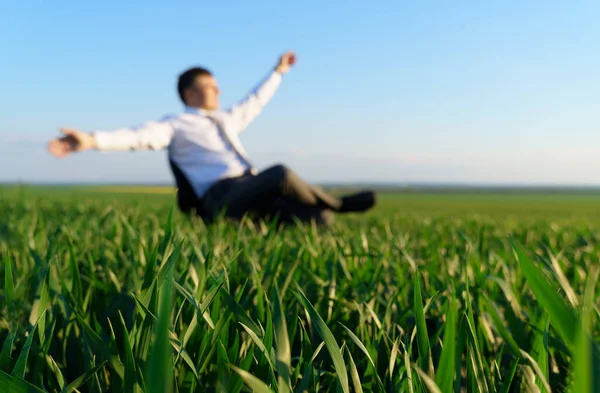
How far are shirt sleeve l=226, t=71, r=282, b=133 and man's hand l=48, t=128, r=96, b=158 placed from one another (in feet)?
6.52

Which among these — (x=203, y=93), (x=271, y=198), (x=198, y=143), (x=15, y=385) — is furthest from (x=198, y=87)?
(x=15, y=385)

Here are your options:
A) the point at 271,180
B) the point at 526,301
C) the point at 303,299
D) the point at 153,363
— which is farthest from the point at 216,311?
the point at 271,180

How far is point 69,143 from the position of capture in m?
2.58

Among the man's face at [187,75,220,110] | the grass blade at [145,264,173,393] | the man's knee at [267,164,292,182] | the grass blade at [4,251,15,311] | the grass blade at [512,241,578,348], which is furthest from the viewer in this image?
the man's face at [187,75,220,110]

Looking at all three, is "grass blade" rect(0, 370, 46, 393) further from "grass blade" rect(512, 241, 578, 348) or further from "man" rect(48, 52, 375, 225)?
"man" rect(48, 52, 375, 225)

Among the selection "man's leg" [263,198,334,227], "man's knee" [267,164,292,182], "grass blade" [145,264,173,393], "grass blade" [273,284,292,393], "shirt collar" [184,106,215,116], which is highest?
"shirt collar" [184,106,215,116]

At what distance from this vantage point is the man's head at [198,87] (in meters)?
4.20

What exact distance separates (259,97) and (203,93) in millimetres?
644

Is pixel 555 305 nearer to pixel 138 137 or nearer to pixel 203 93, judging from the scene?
pixel 138 137

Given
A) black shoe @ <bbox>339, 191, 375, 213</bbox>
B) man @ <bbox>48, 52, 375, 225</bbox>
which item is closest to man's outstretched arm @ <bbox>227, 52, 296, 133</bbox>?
man @ <bbox>48, 52, 375, 225</bbox>

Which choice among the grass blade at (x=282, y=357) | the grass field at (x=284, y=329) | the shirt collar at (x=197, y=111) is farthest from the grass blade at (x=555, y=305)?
the shirt collar at (x=197, y=111)

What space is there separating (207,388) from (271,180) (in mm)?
2495

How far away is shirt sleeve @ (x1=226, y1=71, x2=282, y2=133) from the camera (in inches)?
182

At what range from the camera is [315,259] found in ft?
5.25
